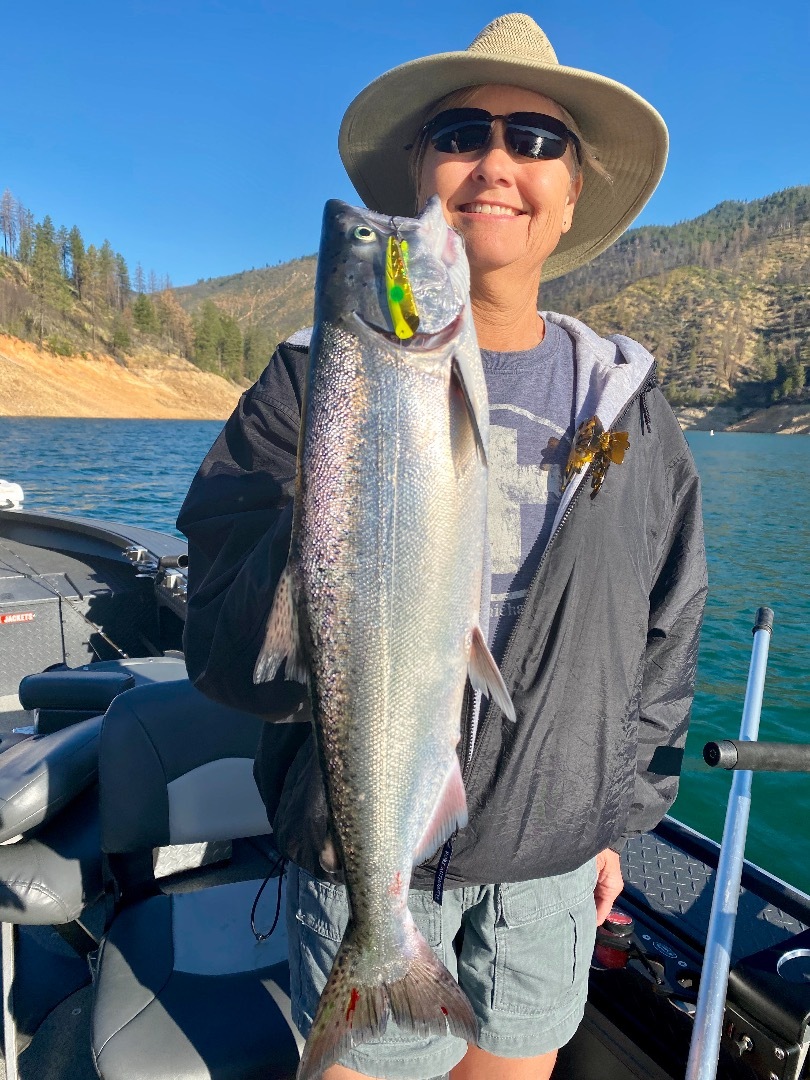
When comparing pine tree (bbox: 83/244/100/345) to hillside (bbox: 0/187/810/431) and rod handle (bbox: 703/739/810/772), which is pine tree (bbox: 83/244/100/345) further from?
rod handle (bbox: 703/739/810/772)

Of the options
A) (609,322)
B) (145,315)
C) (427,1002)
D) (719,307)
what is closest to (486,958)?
(427,1002)

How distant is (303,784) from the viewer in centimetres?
180

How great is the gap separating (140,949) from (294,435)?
218 centimetres

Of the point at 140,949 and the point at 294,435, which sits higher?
the point at 294,435

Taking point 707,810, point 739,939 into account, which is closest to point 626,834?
point 739,939

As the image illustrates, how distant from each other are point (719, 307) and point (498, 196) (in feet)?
532

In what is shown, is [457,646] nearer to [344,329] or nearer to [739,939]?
[344,329]

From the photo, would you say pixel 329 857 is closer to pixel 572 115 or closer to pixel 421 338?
pixel 421 338

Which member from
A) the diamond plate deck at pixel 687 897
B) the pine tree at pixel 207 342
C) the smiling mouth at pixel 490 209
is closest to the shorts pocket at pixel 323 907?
the diamond plate deck at pixel 687 897

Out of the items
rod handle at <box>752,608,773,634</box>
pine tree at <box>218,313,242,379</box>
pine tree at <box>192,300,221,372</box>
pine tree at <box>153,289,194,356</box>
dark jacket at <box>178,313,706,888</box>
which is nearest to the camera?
dark jacket at <box>178,313,706,888</box>

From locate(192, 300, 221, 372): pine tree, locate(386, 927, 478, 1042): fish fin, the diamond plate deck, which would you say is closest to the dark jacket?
locate(386, 927, 478, 1042): fish fin

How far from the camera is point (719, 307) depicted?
5689 inches

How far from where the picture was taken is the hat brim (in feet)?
6.65

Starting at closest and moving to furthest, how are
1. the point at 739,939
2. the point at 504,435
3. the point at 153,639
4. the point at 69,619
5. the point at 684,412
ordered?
the point at 504,435, the point at 739,939, the point at 69,619, the point at 153,639, the point at 684,412
